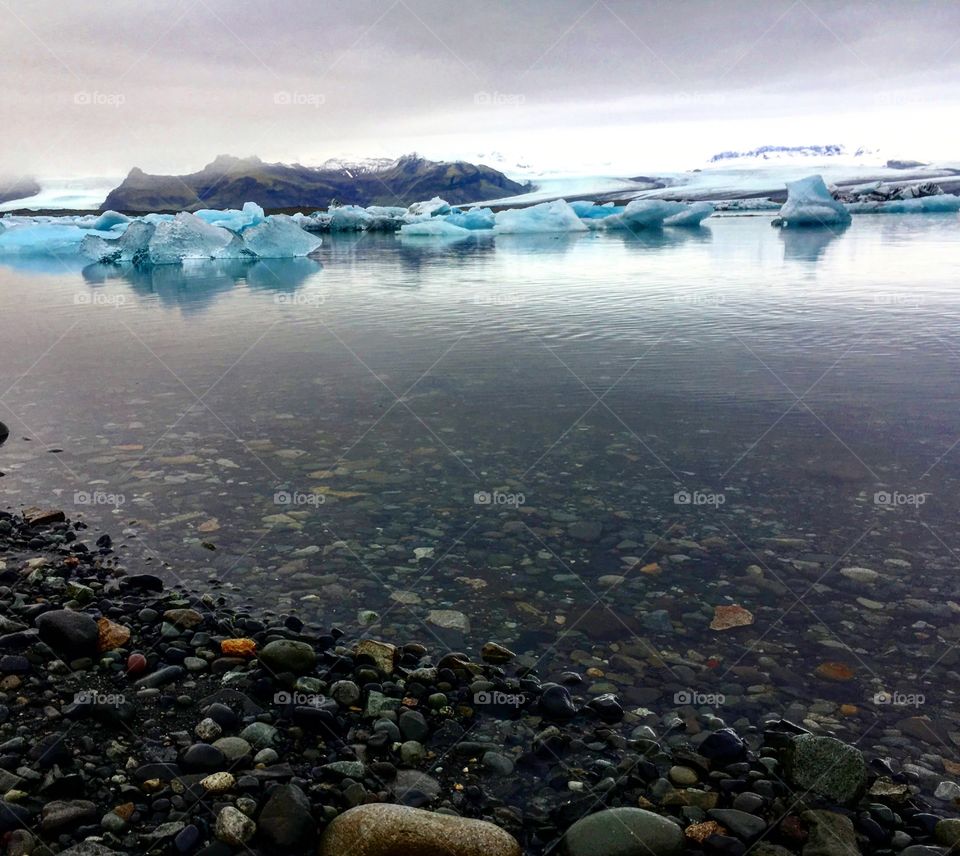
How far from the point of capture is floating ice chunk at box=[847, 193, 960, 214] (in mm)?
66688

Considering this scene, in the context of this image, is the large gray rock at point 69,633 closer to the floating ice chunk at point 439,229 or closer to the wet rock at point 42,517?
the wet rock at point 42,517

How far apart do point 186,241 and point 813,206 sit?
41765 millimetres

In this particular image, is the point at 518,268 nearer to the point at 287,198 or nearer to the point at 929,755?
the point at 929,755

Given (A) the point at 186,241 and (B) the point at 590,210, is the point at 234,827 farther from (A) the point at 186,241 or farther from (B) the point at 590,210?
(B) the point at 590,210

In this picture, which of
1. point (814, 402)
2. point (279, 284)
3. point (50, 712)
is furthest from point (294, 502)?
point (279, 284)

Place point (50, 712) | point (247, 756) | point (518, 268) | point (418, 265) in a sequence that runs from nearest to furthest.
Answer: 1. point (247, 756)
2. point (50, 712)
3. point (518, 268)
4. point (418, 265)

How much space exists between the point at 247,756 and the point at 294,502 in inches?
139

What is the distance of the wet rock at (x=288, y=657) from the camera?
4684mm

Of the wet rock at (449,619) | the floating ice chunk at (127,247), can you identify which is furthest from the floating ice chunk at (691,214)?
the wet rock at (449,619)

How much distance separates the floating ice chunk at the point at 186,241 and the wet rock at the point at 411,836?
124 feet

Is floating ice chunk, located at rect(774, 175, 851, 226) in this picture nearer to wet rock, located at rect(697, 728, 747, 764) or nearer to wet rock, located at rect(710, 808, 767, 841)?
wet rock, located at rect(697, 728, 747, 764)

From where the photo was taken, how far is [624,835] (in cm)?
340

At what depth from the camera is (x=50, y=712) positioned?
418 centimetres

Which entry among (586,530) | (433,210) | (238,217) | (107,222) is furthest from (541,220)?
(586,530)
